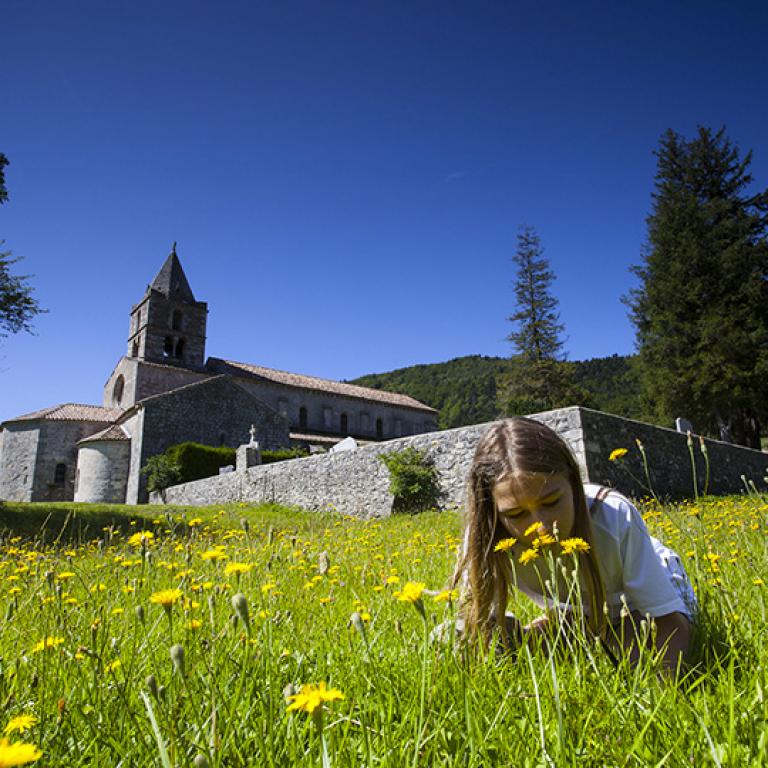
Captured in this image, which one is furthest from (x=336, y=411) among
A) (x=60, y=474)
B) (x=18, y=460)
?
(x=18, y=460)

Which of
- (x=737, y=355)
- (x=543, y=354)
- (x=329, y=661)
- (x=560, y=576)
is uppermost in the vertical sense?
(x=543, y=354)

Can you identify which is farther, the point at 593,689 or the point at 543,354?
the point at 543,354

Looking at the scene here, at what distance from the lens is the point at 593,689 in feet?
4.46

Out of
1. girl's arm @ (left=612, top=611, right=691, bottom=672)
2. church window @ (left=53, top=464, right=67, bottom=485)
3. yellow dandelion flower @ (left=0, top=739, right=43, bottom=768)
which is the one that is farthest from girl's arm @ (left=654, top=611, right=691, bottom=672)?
church window @ (left=53, top=464, right=67, bottom=485)

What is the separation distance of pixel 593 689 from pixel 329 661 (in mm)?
769

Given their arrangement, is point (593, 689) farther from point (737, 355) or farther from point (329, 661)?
point (737, 355)

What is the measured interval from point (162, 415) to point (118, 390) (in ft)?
31.1

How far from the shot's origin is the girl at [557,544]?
1.69 meters

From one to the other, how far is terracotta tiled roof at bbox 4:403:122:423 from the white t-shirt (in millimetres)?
30662

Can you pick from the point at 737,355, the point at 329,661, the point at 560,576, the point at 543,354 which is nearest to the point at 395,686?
the point at 329,661

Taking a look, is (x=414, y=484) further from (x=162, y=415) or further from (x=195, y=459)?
(x=162, y=415)

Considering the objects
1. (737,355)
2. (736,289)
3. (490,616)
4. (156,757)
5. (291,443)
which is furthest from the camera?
(291,443)

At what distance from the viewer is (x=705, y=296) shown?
2464 cm

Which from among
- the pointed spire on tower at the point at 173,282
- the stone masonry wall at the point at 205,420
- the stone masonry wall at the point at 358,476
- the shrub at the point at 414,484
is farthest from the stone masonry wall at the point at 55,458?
the shrub at the point at 414,484
